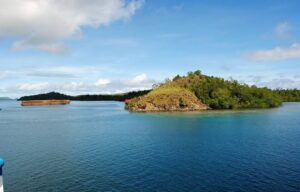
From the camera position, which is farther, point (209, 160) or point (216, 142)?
point (216, 142)

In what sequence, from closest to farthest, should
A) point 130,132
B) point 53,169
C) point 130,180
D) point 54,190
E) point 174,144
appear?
point 54,190 < point 130,180 < point 53,169 < point 174,144 < point 130,132

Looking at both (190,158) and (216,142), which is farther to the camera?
(216,142)

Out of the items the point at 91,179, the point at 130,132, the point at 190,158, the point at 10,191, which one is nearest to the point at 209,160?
the point at 190,158

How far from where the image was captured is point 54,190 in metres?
42.2

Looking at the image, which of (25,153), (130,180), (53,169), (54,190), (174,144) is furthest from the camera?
(174,144)

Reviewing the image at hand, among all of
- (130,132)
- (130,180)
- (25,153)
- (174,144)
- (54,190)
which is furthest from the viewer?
(130,132)

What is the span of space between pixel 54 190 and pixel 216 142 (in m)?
42.8

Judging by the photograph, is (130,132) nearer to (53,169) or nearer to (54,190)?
(53,169)

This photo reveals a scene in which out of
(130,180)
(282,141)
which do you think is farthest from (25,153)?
(282,141)

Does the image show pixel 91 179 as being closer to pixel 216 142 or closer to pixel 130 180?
pixel 130 180

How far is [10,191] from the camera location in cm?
4272

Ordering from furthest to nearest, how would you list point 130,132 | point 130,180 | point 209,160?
point 130,132 → point 209,160 → point 130,180

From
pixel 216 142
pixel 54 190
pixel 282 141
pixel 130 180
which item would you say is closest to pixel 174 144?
pixel 216 142

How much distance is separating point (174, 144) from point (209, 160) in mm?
17807
